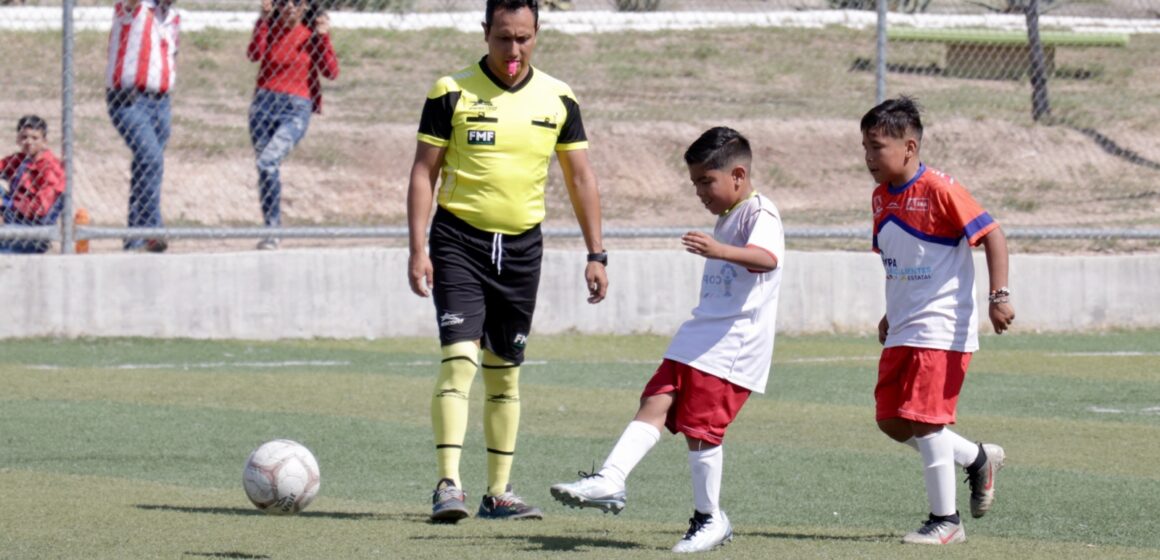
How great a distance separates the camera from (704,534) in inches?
243

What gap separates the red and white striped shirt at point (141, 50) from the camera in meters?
14.0

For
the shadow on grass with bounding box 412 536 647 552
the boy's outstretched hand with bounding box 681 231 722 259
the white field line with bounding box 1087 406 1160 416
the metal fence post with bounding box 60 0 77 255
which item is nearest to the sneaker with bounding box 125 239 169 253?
the metal fence post with bounding box 60 0 77 255

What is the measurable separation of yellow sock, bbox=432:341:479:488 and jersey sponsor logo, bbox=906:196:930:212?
1.68m

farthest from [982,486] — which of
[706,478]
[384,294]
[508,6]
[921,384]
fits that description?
[384,294]

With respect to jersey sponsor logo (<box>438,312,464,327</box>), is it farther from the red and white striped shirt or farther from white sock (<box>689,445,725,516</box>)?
the red and white striped shirt

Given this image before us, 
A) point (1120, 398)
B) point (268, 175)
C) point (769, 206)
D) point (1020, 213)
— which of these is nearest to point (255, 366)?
point (268, 175)

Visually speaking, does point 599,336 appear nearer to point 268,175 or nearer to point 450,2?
point 268,175

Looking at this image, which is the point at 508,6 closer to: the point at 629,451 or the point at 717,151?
the point at 717,151

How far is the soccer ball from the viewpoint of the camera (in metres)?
7.04

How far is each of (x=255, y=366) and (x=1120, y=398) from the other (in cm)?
537

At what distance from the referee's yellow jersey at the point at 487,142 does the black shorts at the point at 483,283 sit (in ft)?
0.19

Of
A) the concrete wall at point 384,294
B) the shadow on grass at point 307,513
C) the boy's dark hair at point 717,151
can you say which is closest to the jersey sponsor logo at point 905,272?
the boy's dark hair at point 717,151

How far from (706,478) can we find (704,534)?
0.19 metres

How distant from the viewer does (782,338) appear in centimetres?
1448
